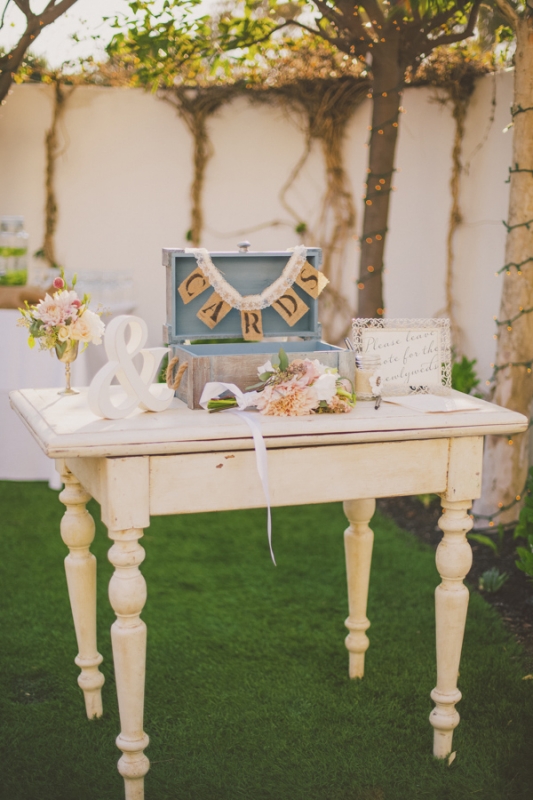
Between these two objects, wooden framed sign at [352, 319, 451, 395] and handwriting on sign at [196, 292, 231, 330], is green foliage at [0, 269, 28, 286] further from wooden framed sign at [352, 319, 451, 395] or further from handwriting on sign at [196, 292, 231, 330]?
wooden framed sign at [352, 319, 451, 395]

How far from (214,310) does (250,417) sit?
374 millimetres

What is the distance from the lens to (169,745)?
2.24 m

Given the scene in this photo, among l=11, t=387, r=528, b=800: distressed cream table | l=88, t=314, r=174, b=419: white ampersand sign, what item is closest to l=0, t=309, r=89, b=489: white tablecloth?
l=11, t=387, r=528, b=800: distressed cream table

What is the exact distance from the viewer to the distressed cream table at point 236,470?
5.80 feet

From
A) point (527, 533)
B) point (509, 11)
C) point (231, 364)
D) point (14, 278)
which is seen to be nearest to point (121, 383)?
point (231, 364)

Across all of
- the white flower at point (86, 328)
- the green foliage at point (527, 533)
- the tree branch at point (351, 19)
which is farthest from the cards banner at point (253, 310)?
the tree branch at point (351, 19)

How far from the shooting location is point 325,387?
1.90 metres

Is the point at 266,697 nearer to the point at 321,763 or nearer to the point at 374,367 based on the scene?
the point at 321,763

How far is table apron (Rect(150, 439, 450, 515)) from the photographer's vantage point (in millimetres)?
1808

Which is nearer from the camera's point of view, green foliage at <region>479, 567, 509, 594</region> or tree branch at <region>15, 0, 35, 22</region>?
green foliage at <region>479, 567, 509, 594</region>

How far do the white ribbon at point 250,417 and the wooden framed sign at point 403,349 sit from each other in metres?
0.41

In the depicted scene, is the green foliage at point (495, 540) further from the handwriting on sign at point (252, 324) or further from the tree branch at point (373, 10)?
the tree branch at point (373, 10)

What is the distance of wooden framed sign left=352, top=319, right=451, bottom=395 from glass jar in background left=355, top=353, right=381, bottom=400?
45mm

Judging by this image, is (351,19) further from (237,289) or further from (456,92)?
(237,289)
